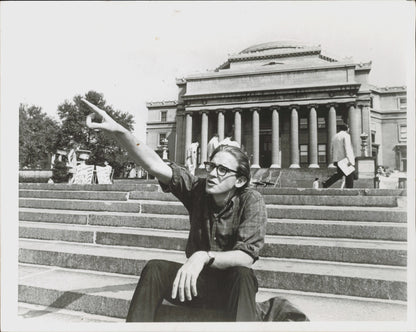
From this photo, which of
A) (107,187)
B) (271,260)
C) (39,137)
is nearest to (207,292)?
(271,260)

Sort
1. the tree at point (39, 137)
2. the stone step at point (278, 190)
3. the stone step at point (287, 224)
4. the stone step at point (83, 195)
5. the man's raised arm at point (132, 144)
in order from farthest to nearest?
the tree at point (39, 137)
the stone step at point (83, 195)
the stone step at point (278, 190)
the stone step at point (287, 224)
the man's raised arm at point (132, 144)

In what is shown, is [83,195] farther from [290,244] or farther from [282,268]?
[282,268]

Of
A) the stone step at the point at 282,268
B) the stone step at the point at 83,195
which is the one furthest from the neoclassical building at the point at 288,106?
the stone step at the point at 282,268

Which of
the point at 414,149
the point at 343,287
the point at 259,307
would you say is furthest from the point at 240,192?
the point at 414,149

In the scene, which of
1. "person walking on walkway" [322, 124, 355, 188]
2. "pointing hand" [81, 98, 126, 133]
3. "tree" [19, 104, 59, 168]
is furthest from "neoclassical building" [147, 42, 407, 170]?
"pointing hand" [81, 98, 126, 133]

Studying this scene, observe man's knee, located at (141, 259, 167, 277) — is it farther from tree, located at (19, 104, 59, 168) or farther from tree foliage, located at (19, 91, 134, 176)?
tree foliage, located at (19, 91, 134, 176)

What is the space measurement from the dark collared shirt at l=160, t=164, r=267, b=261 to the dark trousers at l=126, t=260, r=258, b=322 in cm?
18

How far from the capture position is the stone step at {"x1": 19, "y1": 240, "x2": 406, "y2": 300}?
2896mm

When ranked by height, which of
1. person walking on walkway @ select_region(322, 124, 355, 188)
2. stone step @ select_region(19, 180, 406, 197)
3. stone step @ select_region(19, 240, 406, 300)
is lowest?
stone step @ select_region(19, 240, 406, 300)

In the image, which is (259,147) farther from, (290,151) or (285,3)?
(285,3)

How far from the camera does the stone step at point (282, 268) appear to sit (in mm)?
2896

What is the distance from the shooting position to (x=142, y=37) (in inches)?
140

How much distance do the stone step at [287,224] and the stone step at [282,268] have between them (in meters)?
0.59

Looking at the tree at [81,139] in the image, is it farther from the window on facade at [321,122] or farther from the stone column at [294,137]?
the window on facade at [321,122]
